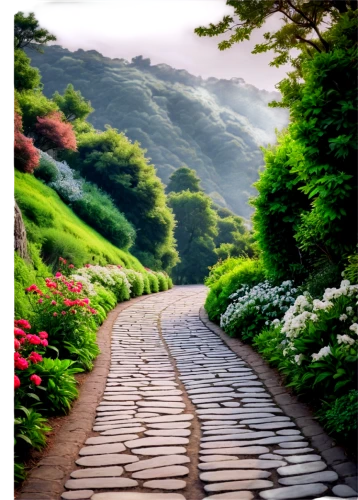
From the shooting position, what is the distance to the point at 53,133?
69.3 feet

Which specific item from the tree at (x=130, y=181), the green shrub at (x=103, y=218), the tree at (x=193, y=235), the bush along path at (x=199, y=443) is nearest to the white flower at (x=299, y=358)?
the bush along path at (x=199, y=443)

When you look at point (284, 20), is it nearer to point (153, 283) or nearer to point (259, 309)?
point (259, 309)

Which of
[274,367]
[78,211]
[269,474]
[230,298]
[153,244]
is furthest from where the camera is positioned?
[153,244]

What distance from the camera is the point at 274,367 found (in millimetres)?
6223

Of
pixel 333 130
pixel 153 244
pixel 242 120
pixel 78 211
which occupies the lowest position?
pixel 153 244

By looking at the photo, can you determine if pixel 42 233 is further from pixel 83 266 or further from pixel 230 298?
pixel 230 298

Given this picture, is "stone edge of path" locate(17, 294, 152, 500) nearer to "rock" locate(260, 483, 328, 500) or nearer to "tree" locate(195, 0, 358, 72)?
"rock" locate(260, 483, 328, 500)

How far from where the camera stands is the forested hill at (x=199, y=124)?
2472 inches

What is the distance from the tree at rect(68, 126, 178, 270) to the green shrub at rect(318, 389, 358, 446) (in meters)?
21.4

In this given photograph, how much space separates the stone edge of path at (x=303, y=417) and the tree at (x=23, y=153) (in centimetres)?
1104

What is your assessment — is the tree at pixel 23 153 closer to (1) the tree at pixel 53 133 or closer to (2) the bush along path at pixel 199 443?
(1) the tree at pixel 53 133

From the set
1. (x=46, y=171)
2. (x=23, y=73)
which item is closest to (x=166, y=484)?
(x=46, y=171)

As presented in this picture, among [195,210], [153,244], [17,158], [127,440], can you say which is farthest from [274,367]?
[195,210]

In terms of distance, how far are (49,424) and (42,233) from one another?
31.6 feet
